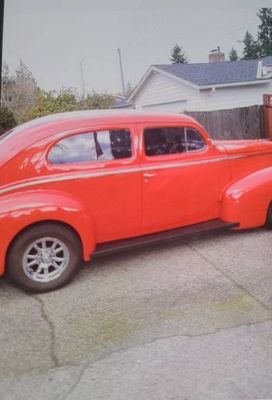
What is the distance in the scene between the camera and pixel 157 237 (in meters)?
4.82

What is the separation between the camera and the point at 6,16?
5812mm

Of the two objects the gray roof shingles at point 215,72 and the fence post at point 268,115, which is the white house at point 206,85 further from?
the fence post at point 268,115

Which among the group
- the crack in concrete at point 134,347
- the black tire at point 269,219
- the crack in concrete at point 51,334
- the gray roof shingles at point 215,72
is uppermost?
the gray roof shingles at point 215,72

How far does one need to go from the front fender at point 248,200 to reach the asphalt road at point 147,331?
0.47m

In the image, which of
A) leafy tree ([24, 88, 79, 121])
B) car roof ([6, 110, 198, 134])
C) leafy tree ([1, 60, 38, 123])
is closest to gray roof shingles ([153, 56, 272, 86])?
leafy tree ([24, 88, 79, 121])

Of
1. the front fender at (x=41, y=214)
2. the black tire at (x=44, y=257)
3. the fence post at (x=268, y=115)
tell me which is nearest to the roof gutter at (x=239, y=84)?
the fence post at (x=268, y=115)

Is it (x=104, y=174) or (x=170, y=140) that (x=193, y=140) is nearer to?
(x=170, y=140)

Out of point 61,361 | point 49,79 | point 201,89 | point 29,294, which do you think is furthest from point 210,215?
point 49,79

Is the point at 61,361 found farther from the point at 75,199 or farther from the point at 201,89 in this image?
the point at 201,89

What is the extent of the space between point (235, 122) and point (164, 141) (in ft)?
21.0

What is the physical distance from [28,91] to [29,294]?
22.8 m

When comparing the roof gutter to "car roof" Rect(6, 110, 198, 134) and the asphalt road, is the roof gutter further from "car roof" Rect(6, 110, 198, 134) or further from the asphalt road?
the asphalt road

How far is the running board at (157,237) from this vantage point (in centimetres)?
452

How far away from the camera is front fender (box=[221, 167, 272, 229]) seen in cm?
521
